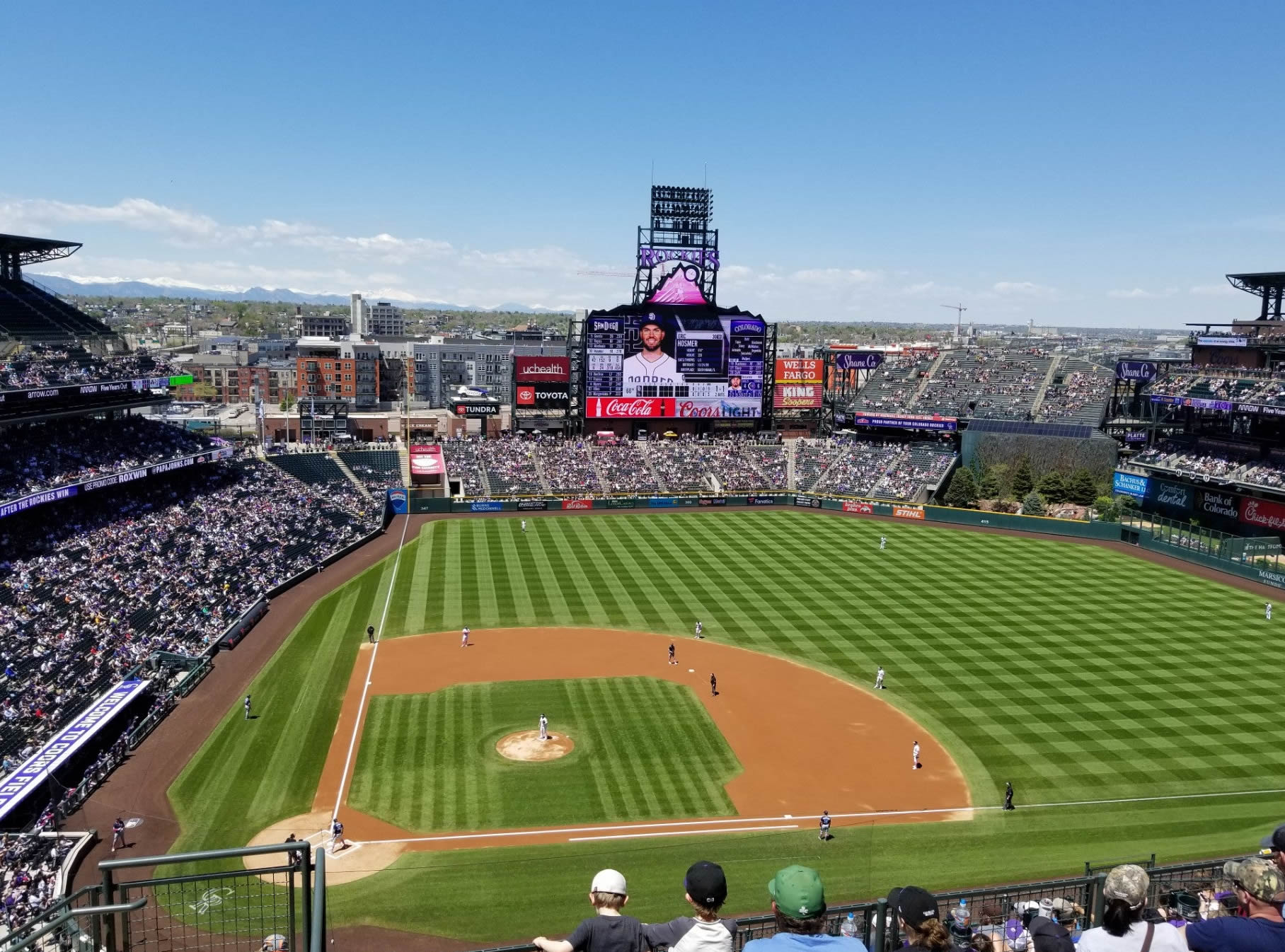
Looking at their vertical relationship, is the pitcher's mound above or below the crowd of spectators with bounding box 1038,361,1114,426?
below

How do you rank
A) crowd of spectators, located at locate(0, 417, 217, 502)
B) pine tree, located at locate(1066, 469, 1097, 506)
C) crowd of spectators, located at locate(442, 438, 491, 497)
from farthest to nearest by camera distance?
1. pine tree, located at locate(1066, 469, 1097, 506)
2. crowd of spectators, located at locate(442, 438, 491, 497)
3. crowd of spectators, located at locate(0, 417, 217, 502)

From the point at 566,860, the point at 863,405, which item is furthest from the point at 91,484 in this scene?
the point at 863,405

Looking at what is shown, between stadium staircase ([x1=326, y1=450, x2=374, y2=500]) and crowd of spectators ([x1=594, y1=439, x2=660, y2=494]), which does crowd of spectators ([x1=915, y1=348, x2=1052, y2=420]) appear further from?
stadium staircase ([x1=326, y1=450, x2=374, y2=500])

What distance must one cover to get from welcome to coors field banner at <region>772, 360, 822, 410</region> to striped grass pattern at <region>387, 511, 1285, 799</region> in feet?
76.5

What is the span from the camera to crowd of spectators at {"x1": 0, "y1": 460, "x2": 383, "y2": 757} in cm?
3341

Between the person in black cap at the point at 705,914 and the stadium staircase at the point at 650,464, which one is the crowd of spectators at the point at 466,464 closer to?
the stadium staircase at the point at 650,464

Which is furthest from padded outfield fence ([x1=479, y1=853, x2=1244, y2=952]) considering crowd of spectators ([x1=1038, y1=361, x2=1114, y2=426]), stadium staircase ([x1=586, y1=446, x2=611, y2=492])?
crowd of spectators ([x1=1038, y1=361, x2=1114, y2=426])

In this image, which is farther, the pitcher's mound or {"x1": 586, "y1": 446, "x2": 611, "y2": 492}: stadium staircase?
{"x1": 586, "y1": 446, "x2": 611, "y2": 492}: stadium staircase

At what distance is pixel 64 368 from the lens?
52.0 m

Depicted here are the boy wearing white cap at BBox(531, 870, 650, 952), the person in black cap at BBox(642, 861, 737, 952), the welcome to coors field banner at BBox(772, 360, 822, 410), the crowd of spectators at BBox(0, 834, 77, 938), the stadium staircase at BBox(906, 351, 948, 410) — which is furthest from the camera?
the stadium staircase at BBox(906, 351, 948, 410)

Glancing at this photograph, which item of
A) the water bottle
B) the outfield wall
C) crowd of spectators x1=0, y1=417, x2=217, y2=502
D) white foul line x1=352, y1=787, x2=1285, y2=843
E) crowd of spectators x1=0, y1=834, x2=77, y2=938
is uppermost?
crowd of spectators x1=0, y1=417, x2=217, y2=502

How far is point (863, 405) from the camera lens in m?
96.0

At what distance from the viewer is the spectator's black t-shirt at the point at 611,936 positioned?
666cm

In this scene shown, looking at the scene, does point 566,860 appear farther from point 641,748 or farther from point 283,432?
point 283,432
